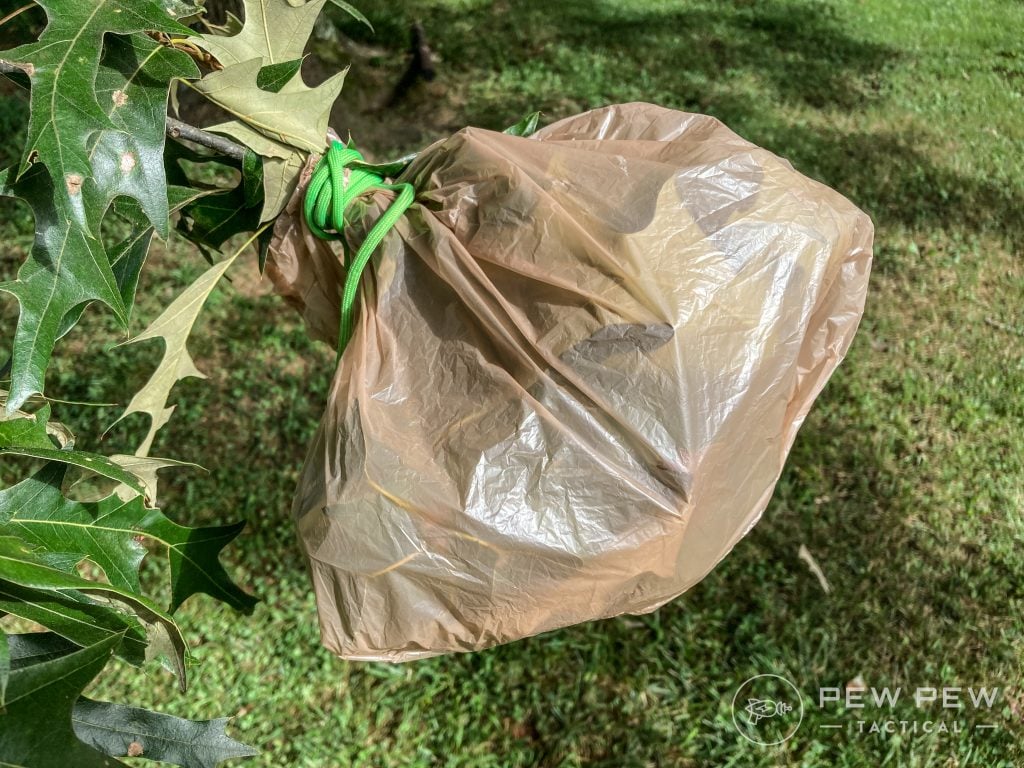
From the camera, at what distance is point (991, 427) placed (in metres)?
3.05

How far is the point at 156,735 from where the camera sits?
887 mm

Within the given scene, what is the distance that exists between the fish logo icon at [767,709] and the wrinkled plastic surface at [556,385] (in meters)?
1.43

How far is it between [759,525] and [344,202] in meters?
2.17

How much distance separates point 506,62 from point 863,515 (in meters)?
3.66

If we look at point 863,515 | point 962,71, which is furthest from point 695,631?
Result: point 962,71

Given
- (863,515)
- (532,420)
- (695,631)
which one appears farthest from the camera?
(863,515)

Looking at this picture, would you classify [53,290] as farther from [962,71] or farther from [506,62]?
[962,71]

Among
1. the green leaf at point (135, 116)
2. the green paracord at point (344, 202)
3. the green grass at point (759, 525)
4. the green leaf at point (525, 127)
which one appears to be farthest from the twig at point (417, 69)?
the green leaf at point (135, 116)

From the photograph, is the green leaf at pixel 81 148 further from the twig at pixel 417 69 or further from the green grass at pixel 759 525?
the twig at pixel 417 69

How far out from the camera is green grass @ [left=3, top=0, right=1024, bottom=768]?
2297 mm

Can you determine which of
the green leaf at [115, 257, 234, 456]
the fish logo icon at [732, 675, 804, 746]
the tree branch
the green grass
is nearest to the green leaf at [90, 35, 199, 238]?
the tree branch

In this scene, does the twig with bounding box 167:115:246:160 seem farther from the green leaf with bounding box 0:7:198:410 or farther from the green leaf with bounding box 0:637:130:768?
the green leaf with bounding box 0:637:130:768

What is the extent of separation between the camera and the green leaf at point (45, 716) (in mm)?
702

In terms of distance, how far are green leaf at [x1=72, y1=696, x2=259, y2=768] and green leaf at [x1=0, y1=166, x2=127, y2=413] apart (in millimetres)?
392
